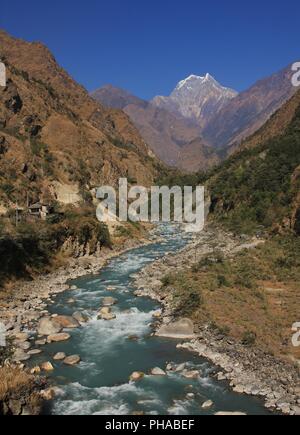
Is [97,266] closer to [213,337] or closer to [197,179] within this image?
[213,337]

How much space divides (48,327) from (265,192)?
3844 centimetres

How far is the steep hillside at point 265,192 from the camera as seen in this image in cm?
4722

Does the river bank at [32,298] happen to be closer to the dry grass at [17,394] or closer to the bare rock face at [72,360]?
the bare rock face at [72,360]

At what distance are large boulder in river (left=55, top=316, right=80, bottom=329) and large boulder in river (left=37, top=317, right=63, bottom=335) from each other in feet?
1.42

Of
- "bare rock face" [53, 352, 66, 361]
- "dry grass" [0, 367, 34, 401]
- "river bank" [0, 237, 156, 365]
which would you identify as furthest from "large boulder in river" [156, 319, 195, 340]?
"dry grass" [0, 367, 34, 401]

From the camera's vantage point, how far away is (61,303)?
26719 mm

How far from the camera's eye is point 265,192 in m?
54.4

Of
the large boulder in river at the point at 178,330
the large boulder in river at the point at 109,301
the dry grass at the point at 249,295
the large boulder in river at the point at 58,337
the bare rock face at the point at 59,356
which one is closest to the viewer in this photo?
the bare rock face at the point at 59,356

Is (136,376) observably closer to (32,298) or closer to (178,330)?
(178,330)

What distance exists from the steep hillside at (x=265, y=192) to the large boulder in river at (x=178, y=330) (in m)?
23.0

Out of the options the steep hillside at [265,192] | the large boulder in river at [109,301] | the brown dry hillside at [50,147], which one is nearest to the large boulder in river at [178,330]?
→ the large boulder in river at [109,301]

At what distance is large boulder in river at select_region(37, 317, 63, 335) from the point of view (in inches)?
851

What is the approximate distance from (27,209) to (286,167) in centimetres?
3140

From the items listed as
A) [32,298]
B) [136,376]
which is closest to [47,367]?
[136,376]
